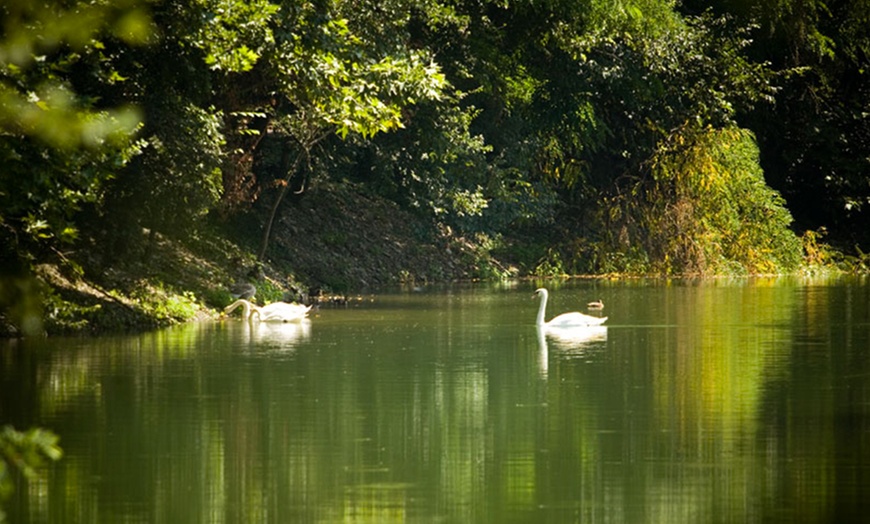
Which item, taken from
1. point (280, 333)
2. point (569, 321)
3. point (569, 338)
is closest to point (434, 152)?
point (569, 321)

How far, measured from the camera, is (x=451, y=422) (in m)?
16.9

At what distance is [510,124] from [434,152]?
643 cm

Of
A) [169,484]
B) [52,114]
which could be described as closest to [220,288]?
[52,114]

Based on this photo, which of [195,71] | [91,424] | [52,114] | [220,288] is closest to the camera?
[52,114]

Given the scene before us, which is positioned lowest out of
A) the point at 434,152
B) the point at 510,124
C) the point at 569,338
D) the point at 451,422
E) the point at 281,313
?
the point at 451,422

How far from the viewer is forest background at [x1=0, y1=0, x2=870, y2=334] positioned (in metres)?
26.5

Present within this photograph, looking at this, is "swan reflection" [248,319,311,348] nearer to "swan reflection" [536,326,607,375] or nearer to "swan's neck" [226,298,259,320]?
"swan's neck" [226,298,259,320]

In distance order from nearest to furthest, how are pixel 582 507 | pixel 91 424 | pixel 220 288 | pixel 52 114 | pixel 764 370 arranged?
pixel 582 507 → pixel 52 114 → pixel 91 424 → pixel 764 370 → pixel 220 288

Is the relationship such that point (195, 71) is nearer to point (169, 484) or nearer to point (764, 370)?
point (764, 370)

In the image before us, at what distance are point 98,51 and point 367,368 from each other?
6271 mm

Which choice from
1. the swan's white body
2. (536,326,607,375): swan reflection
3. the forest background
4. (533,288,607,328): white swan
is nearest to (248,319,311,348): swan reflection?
the swan's white body

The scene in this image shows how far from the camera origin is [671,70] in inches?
1799

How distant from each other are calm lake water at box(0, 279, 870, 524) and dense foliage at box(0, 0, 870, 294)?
3.61 meters

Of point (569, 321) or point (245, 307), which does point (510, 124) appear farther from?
point (569, 321)
